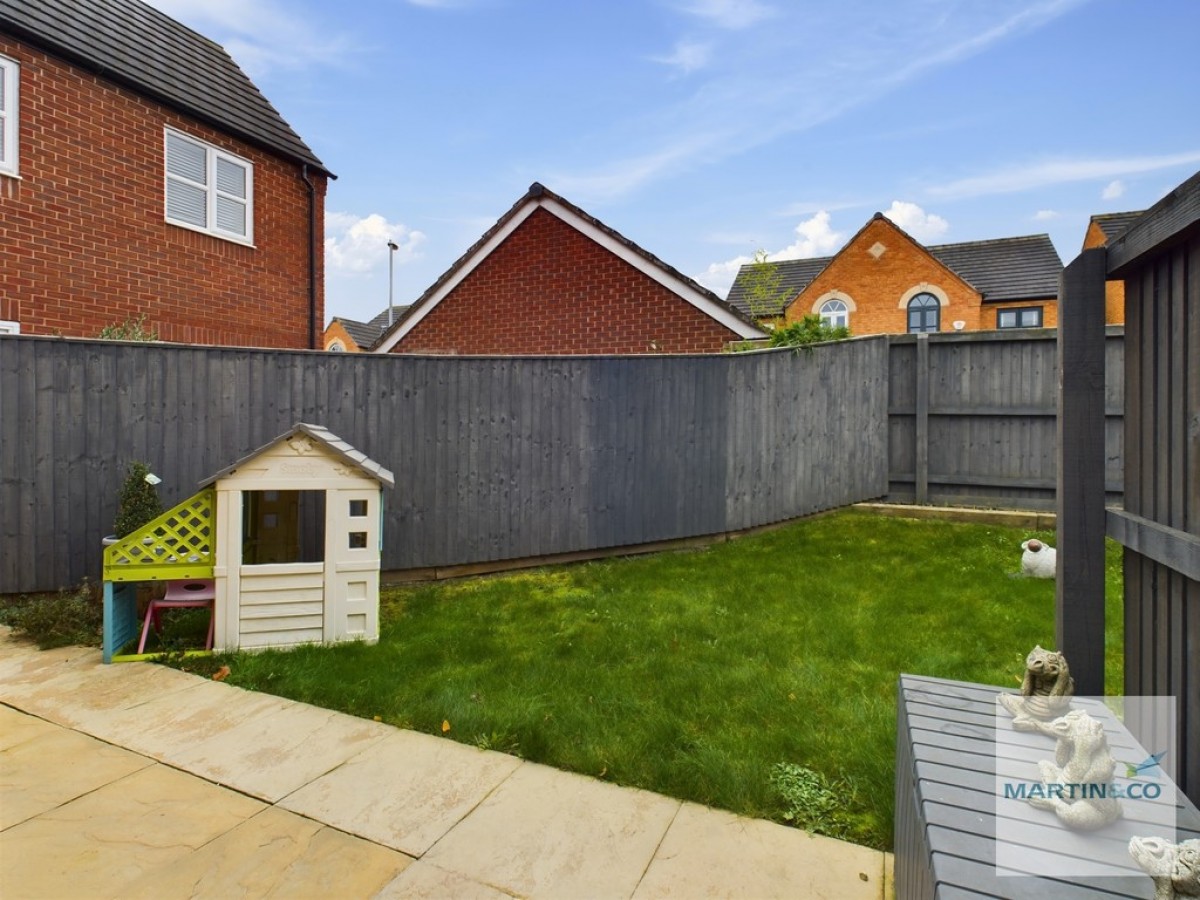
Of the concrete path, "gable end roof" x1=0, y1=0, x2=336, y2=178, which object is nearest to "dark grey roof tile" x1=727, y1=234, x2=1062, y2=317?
"gable end roof" x1=0, y1=0, x2=336, y2=178

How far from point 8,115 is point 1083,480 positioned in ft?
36.6

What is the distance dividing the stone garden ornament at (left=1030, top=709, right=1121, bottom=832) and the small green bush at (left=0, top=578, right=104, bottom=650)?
591 cm

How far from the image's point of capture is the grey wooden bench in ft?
4.15

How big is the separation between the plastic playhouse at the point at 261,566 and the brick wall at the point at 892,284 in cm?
2113

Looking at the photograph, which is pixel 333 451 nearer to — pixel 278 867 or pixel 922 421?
pixel 278 867

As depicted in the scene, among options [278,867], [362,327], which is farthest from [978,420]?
[362,327]

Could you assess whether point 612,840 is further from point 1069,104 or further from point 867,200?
point 867,200

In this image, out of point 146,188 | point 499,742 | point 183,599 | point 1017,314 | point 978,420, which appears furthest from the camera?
point 1017,314

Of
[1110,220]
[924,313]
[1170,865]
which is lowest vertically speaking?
[1170,865]

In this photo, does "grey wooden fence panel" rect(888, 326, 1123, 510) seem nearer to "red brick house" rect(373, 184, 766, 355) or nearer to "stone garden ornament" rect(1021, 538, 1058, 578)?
"stone garden ornament" rect(1021, 538, 1058, 578)

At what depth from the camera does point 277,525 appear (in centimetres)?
579

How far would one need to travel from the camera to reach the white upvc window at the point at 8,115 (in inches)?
295

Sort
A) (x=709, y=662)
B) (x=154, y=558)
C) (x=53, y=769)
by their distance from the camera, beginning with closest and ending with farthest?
(x=53, y=769)
(x=709, y=662)
(x=154, y=558)

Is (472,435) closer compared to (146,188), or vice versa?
(472,435)
